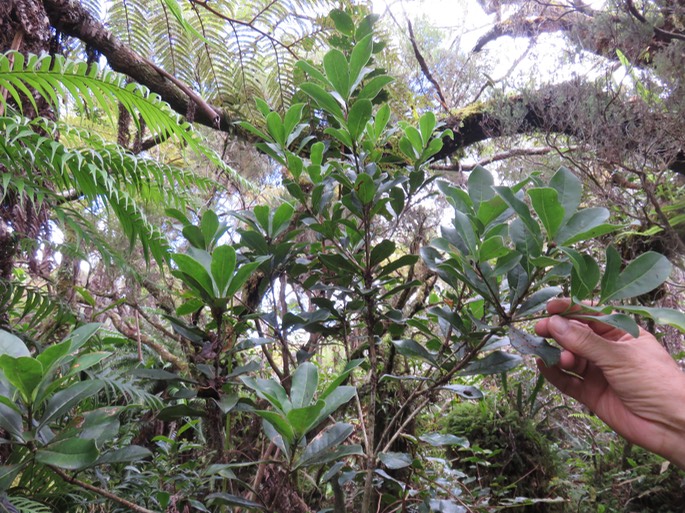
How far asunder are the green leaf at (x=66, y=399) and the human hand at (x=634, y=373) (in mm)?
653

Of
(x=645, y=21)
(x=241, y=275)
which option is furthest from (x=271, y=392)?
(x=645, y=21)

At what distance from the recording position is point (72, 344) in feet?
1.61

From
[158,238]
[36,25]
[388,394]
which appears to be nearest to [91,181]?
[158,238]


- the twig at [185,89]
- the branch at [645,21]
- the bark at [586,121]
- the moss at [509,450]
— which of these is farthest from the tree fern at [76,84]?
the branch at [645,21]

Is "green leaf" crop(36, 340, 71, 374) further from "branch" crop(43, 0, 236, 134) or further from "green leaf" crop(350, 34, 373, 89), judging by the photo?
"branch" crop(43, 0, 236, 134)

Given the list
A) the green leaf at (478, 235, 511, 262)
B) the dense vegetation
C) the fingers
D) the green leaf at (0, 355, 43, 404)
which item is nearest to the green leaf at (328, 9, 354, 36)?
the dense vegetation

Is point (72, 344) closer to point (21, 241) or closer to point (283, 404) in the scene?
point (283, 404)

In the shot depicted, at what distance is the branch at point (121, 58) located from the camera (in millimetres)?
1636

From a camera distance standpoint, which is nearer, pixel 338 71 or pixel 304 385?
pixel 304 385

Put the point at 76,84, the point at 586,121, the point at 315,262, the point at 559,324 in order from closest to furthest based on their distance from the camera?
1. the point at 559,324
2. the point at 315,262
3. the point at 76,84
4. the point at 586,121

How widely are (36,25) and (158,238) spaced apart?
0.89 metres

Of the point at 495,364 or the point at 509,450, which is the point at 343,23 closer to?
the point at 495,364

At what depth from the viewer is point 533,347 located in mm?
618

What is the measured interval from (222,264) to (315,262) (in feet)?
1.07
